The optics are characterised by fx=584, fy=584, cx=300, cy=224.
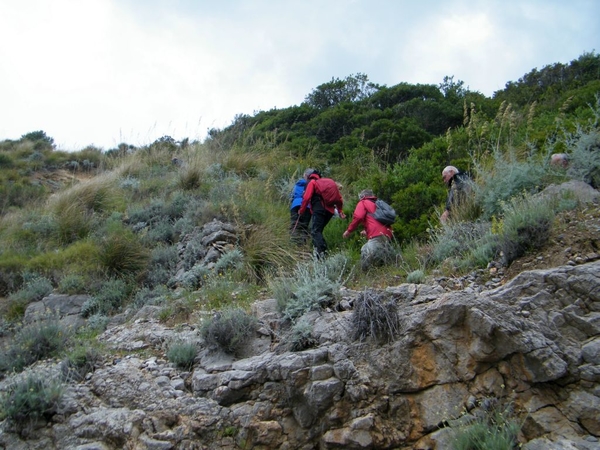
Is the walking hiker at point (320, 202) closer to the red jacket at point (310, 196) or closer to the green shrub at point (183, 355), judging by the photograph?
the red jacket at point (310, 196)

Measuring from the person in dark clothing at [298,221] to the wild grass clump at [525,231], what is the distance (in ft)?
12.8

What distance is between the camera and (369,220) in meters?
8.80

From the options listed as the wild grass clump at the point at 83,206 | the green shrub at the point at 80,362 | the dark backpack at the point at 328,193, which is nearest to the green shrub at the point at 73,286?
the wild grass clump at the point at 83,206

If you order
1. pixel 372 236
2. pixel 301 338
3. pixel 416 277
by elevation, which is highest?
pixel 372 236

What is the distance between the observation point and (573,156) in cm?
855

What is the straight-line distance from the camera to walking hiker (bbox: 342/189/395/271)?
8297 millimetres

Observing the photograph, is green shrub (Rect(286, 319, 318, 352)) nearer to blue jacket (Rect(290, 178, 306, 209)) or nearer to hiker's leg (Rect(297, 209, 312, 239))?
hiker's leg (Rect(297, 209, 312, 239))

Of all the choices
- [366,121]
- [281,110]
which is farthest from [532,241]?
[281,110]

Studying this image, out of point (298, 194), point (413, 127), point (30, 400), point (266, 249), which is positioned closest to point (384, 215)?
point (266, 249)

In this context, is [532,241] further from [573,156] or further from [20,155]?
[20,155]

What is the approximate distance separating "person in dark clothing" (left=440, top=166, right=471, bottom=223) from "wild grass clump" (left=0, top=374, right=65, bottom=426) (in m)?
5.74

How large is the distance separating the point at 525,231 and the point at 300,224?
4.31 m

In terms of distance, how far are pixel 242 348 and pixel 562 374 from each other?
9.84ft

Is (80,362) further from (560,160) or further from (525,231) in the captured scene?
(560,160)
